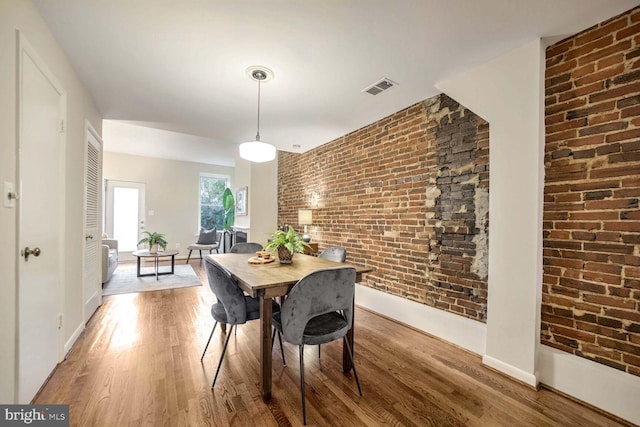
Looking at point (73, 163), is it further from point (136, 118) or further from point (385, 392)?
point (385, 392)

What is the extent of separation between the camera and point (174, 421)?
147cm

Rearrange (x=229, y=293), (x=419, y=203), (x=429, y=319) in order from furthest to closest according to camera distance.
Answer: (x=419, y=203) < (x=429, y=319) < (x=229, y=293)

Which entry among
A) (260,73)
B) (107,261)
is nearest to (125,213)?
(107,261)

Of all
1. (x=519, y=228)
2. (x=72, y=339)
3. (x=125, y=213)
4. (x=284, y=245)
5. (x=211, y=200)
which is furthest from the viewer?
(x=211, y=200)

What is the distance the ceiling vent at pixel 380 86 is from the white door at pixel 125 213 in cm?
658

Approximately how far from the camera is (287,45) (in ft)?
6.32

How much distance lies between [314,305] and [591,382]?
1.83 meters

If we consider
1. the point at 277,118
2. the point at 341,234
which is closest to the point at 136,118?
the point at 277,118

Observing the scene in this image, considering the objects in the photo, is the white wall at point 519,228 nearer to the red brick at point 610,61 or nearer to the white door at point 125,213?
the red brick at point 610,61

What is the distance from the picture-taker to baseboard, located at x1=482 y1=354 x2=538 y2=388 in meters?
1.82

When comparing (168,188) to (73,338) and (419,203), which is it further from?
(419,203)

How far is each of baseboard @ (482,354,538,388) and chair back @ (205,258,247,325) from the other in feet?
6.41

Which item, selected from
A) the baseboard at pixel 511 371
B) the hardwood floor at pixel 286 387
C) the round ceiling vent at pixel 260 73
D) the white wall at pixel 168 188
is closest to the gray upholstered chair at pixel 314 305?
the hardwood floor at pixel 286 387

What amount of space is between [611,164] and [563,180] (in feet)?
0.78
